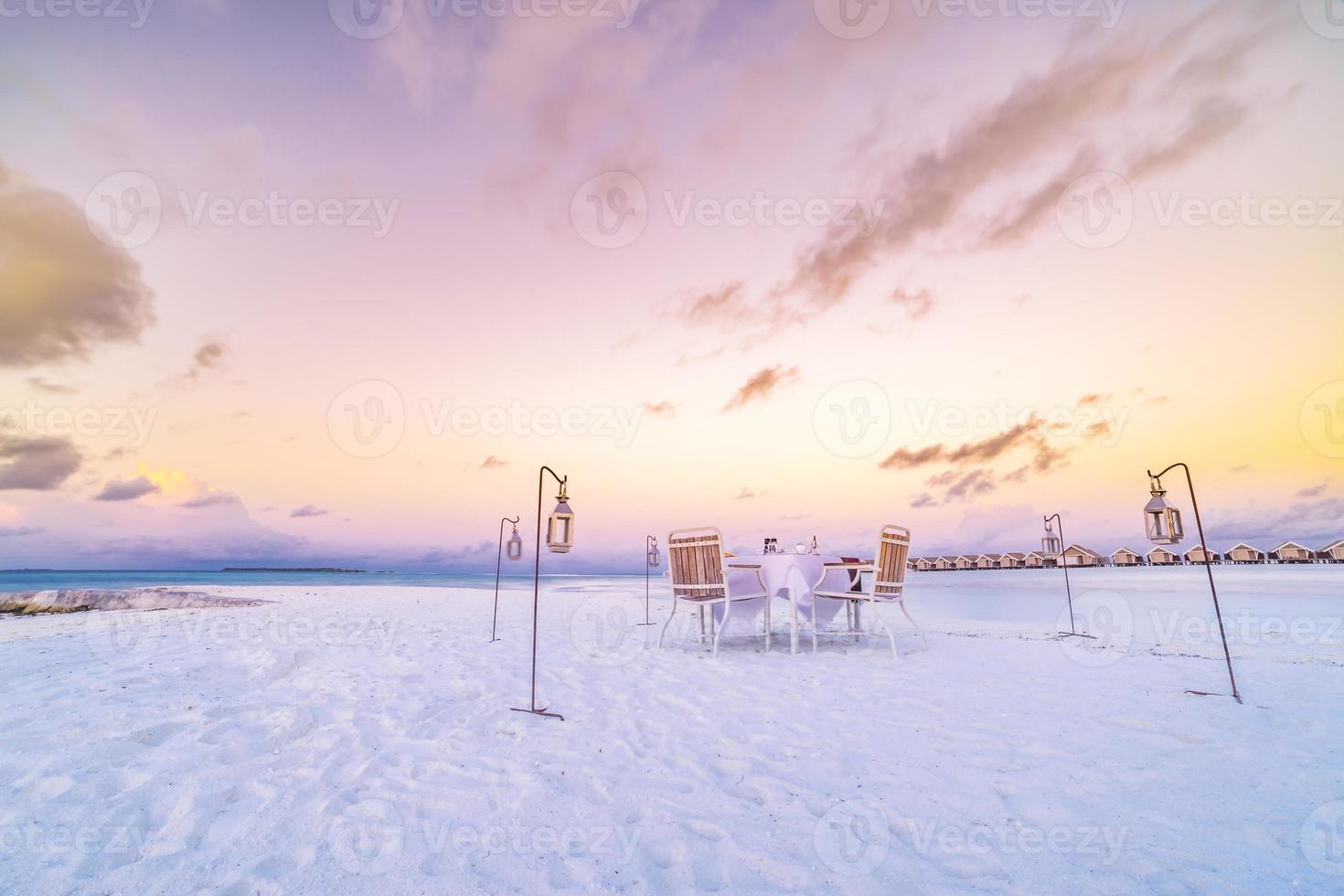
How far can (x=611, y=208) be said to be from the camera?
801 centimetres

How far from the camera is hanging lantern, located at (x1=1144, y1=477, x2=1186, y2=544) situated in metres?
5.13

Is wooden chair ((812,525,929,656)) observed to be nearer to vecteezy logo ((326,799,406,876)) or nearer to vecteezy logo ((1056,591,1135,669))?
vecteezy logo ((1056,591,1135,669))

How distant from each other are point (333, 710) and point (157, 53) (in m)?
10.9

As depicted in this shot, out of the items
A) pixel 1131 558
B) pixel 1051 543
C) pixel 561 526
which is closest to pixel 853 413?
pixel 1051 543

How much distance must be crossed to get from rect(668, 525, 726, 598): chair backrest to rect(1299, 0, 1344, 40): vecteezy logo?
31.4 ft
